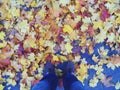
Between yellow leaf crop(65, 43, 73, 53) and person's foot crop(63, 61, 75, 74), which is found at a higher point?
yellow leaf crop(65, 43, 73, 53)

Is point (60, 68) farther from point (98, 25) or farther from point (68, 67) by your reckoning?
point (98, 25)

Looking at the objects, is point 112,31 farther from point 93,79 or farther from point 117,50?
point 93,79

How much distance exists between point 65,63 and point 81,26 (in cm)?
37

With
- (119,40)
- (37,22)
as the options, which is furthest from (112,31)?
(37,22)

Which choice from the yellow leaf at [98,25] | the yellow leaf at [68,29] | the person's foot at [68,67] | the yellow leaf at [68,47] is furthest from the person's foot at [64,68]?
the yellow leaf at [98,25]

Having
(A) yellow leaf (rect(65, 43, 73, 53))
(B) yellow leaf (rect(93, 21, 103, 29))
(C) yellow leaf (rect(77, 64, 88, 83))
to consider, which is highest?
(B) yellow leaf (rect(93, 21, 103, 29))

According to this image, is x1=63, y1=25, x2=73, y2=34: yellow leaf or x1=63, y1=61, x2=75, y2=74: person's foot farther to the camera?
x1=63, y1=25, x2=73, y2=34: yellow leaf

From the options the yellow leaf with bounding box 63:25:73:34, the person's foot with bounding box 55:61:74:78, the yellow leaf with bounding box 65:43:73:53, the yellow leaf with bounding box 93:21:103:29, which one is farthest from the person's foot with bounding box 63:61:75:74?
the yellow leaf with bounding box 93:21:103:29

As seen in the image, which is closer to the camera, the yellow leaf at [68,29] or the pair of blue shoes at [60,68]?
the pair of blue shoes at [60,68]

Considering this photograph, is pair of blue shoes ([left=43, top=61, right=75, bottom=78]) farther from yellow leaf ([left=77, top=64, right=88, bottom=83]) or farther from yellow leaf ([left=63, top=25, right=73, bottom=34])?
yellow leaf ([left=63, top=25, right=73, bottom=34])

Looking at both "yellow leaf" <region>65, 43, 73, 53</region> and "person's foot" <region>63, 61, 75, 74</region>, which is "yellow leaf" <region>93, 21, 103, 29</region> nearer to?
"yellow leaf" <region>65, 43, 73, 53</region>

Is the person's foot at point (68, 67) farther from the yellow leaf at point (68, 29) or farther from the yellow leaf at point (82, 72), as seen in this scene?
the yellow leaf at point (68, 29)

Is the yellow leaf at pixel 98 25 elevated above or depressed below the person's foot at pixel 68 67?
above

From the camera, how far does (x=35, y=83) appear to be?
2621mm
